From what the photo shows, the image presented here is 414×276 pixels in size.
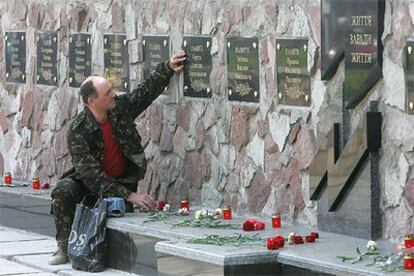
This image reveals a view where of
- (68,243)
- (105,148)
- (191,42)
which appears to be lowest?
(68,243)

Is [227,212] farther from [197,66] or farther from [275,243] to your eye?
[275,243]

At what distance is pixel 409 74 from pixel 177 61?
91.9 inches

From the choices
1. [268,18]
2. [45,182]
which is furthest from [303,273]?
[45,182]

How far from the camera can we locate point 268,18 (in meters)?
9.06

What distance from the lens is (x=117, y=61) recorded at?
425 inches

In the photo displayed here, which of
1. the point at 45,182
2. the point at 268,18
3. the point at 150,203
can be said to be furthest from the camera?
the point at 45,182

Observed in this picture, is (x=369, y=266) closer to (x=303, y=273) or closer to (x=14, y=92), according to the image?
(x=303, y=273)

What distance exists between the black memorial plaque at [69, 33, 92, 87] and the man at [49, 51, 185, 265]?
1.40 metres

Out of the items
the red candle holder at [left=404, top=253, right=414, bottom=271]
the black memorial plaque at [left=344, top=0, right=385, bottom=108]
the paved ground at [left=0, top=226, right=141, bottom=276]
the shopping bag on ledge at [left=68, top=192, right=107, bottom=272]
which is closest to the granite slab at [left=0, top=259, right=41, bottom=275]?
the paved ground at [left=0, top=226, right=141, bottom=276]

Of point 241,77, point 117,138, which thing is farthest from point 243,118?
point 117,138

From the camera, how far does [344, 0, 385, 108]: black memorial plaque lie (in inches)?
318

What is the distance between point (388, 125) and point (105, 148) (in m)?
2.51

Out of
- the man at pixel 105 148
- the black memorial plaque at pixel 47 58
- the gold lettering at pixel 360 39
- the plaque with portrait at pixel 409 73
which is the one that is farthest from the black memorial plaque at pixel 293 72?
the black memorial plaque at pixel 47 58

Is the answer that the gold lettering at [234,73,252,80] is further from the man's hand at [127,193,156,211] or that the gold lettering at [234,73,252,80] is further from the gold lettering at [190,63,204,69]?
the man's hand at [127,193,156,211]
